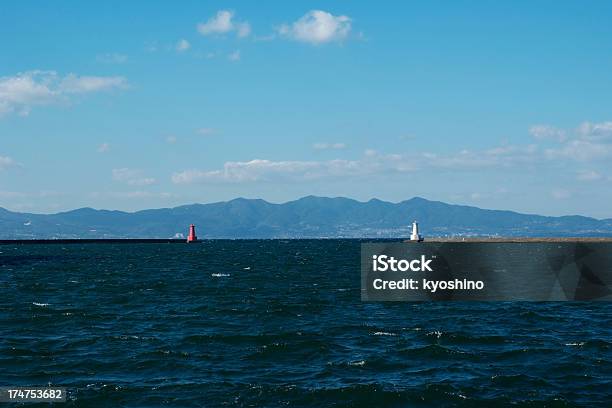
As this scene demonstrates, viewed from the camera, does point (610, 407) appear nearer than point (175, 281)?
Yes

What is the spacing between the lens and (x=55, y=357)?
2708cm

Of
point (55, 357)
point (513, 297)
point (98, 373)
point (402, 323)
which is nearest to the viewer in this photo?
point (98, 373)

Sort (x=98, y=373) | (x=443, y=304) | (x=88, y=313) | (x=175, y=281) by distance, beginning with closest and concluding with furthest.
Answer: (x=98, y=373) → (x=88, y=313) → (x=443, y=304) → (x=175, y=281)

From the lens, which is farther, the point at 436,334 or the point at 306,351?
the point at 436,334

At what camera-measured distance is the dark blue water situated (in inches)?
846

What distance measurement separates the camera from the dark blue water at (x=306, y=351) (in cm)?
2148

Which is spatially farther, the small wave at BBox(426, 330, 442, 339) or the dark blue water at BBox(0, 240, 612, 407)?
the small wave at BBox(426, 330, 442, 339)

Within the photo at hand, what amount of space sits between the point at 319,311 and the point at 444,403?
846 inches

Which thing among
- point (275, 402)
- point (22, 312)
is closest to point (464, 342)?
point (275, 402)

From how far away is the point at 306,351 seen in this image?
28469mm

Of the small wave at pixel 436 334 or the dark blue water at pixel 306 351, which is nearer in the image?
the dark blue water at pixel 306 351

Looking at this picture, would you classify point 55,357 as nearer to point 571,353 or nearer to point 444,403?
point 444,403

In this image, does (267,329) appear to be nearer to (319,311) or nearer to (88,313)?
(319,311)

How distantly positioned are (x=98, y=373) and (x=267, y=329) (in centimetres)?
→ 1165
